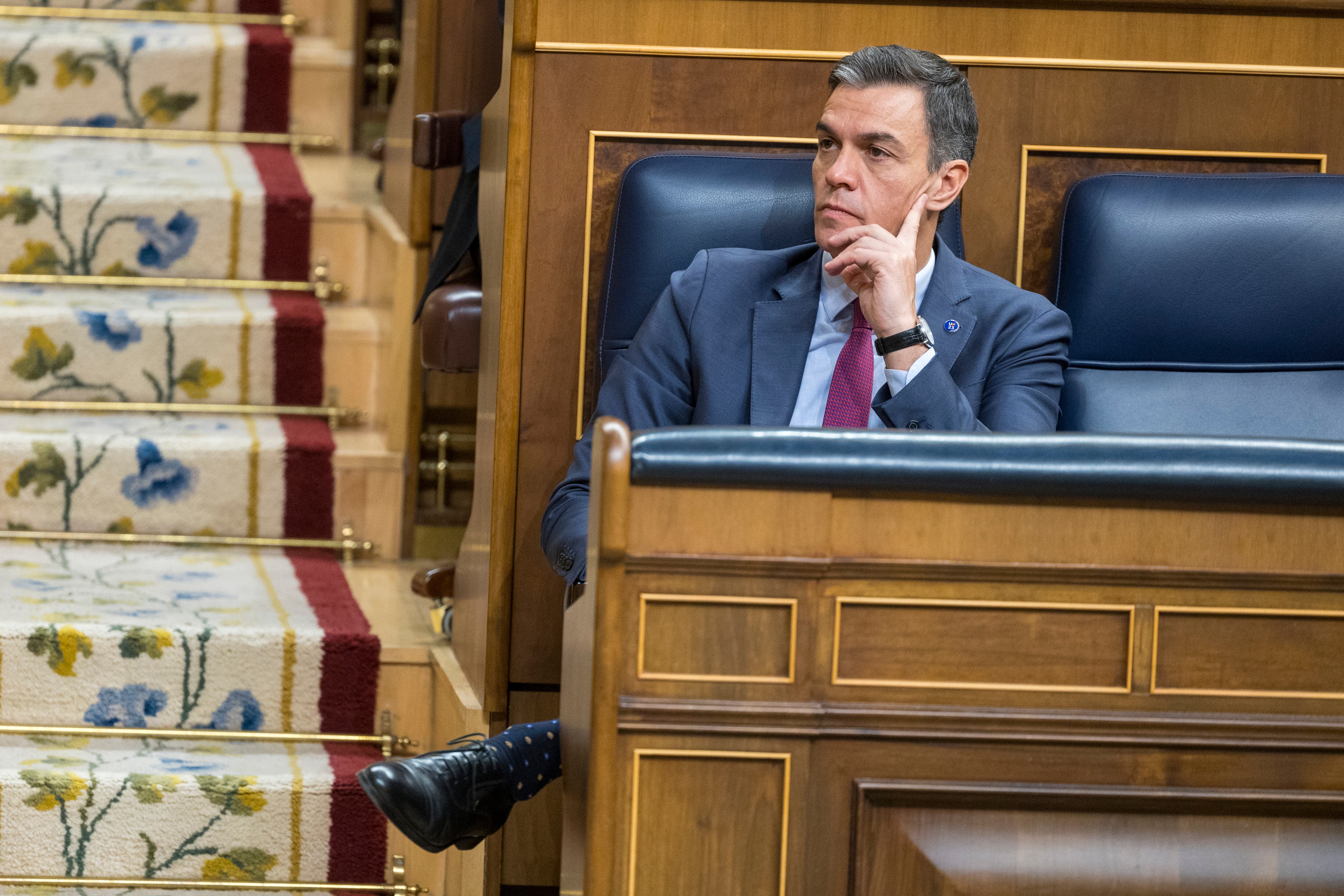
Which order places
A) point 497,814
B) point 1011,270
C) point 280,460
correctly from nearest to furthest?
point 497,814, point 1011,270, point 280,460

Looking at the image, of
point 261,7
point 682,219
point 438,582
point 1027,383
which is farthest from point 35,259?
point 1027,383

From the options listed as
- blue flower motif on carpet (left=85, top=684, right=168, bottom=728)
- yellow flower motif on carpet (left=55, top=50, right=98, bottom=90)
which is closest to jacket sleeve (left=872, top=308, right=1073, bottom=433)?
blue flower motif on carpet (left=85, top=684, right=168, bottom=728)

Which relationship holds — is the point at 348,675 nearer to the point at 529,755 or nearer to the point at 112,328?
the point at 529,755

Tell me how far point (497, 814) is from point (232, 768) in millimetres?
672

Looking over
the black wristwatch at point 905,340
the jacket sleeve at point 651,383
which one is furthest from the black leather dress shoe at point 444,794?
the black wristwatch at point 905,340

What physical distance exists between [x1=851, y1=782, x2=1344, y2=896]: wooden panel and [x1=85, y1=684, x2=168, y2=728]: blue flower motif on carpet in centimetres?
127

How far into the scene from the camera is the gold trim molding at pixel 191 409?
2.63 metres

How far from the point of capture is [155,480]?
252 cm

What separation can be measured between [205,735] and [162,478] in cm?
60

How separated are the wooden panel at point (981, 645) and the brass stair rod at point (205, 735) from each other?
1.16 metres

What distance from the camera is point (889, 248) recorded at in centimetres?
164

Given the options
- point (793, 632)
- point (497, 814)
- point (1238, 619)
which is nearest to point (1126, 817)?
point (1238, 619)

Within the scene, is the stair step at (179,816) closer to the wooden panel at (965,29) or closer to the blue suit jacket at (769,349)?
the blue suit jacket at (769,349)

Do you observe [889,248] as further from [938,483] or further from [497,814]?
[497,814]
